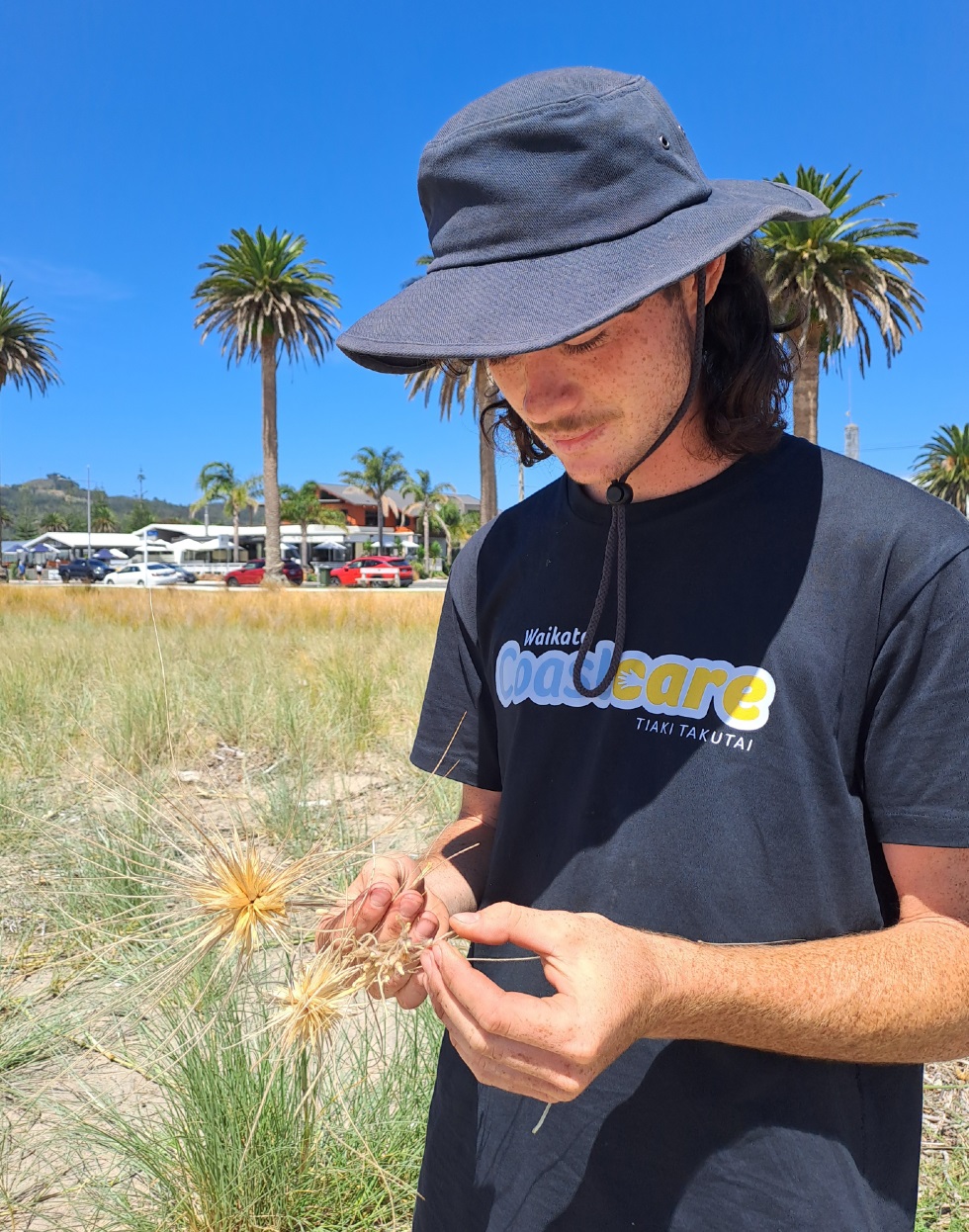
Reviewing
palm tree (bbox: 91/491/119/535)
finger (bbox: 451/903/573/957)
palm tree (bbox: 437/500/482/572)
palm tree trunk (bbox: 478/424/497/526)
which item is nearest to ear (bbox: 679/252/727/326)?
finger (bbox: 451/903/573/957)

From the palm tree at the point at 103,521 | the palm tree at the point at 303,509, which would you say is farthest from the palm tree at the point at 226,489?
the palm tree at the point at 103,521

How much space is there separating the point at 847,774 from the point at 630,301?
560mm

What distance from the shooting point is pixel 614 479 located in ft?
3.76

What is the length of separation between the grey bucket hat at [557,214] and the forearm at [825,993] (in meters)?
0.65

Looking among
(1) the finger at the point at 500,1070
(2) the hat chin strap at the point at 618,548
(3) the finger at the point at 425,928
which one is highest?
(2) the hat chin strap at the point at 618,548

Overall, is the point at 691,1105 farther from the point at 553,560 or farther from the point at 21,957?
the point at 21,957

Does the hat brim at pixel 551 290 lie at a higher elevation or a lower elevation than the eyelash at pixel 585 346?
higher

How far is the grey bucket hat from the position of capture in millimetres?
954

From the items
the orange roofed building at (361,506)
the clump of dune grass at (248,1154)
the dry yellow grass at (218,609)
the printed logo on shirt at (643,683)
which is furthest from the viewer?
the orange roofed building at (361,506)

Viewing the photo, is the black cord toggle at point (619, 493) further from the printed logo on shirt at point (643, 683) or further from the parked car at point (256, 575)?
the parked car at point (256, 575)

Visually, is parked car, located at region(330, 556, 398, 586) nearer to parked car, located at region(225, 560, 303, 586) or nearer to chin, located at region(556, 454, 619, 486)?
parked car, located at region(225, 560, 303, 586)

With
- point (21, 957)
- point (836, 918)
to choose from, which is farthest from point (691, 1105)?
point (21, 957)

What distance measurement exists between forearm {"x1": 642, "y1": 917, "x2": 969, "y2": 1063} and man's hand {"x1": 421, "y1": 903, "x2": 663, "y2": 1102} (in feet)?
0.10

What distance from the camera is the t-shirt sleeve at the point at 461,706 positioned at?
142cm
